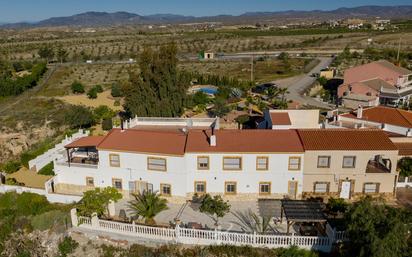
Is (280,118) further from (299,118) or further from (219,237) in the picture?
(219,237)

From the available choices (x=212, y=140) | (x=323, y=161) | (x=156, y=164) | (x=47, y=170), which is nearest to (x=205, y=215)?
(x=156, y=164)

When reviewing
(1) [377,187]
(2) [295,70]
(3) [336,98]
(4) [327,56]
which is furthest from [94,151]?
(4) [327,56]

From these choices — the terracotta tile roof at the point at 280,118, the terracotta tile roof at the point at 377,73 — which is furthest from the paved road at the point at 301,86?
the terracotta tile roof at the point at 280,118

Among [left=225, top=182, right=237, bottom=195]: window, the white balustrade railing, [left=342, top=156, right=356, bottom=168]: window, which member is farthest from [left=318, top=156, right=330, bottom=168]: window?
[left=225, top=182, right=237, bottom=195]: window

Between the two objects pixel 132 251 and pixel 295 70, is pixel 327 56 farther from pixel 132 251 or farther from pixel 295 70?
pixel 132 251

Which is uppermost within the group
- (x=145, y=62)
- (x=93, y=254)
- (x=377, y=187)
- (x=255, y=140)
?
(x=145, y=62)

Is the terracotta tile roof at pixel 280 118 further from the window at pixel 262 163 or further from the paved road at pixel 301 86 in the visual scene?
the paved road at pixel 301 86
